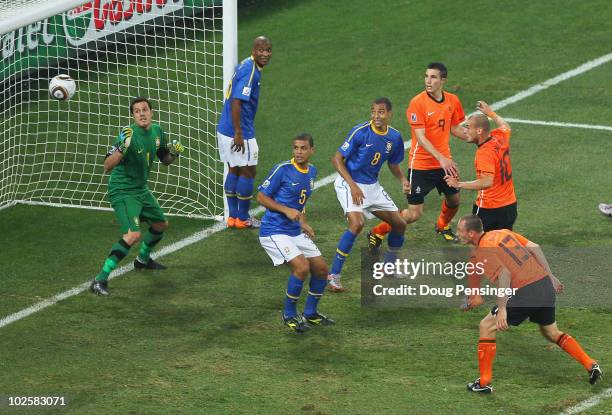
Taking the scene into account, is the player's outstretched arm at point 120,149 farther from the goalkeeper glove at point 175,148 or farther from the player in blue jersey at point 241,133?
the player in blue jersey at point 241,133

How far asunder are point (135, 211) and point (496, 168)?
13.0 feet

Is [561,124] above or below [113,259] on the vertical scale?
above

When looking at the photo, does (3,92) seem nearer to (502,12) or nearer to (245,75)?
(245,75)

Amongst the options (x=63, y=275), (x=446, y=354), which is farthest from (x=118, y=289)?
(x=446, y=354)

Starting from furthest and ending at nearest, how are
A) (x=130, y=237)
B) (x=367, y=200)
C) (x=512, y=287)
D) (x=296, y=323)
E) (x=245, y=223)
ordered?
(x=245, y=223) < (x=367, y=200) < (x=130, y=237) < (x=296, y=323) < (x=512, y=287)

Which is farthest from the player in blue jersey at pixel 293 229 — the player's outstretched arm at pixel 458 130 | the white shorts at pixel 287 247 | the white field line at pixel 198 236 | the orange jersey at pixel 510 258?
the white field line at pixel 198 236

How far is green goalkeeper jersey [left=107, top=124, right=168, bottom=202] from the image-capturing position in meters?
14.2

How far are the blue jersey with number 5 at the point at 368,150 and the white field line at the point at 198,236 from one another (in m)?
2.63

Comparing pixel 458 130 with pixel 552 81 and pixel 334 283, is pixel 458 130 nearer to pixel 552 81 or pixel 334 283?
pixel 334 283

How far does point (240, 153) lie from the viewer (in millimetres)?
16172

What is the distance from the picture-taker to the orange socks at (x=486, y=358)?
37.5 feet

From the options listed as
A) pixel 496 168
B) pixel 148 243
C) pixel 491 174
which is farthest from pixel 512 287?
pixel 148 243

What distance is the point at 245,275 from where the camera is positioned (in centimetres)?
1471

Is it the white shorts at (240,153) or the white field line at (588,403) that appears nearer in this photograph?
the white field line at (588,403)
